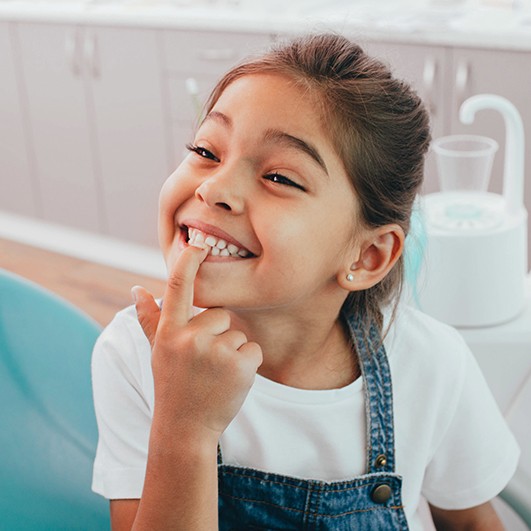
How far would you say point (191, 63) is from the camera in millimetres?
3131

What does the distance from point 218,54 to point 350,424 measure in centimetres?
213

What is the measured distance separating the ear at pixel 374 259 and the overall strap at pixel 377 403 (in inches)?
4.0

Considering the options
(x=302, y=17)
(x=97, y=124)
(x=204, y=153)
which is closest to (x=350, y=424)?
(x=204, y=153)

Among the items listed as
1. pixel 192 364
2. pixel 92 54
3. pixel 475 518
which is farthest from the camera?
pixel 92 54

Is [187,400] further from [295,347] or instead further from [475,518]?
[475,518]

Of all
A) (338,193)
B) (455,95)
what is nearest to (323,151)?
(338,193)

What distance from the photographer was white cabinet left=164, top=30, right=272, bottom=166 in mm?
3004

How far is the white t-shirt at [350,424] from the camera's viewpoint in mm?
1066

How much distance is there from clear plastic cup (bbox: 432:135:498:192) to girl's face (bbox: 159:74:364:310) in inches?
25.9

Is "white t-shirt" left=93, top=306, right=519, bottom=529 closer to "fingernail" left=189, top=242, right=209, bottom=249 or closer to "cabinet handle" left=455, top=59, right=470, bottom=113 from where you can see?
"fingernail" left=189, top=242, right=209, bottom=249

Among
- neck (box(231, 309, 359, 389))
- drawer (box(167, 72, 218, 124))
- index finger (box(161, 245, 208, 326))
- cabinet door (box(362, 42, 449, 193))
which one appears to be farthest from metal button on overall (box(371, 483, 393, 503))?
drawer (box(167, 72, 218, 124))

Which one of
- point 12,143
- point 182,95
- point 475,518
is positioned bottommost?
point 12,143

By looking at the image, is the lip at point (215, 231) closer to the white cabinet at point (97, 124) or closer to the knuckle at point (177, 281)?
the knuckle at point (177, 281)

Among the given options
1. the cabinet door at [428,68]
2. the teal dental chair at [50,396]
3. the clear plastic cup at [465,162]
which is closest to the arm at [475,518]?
the teal dental chair at [50,396]
